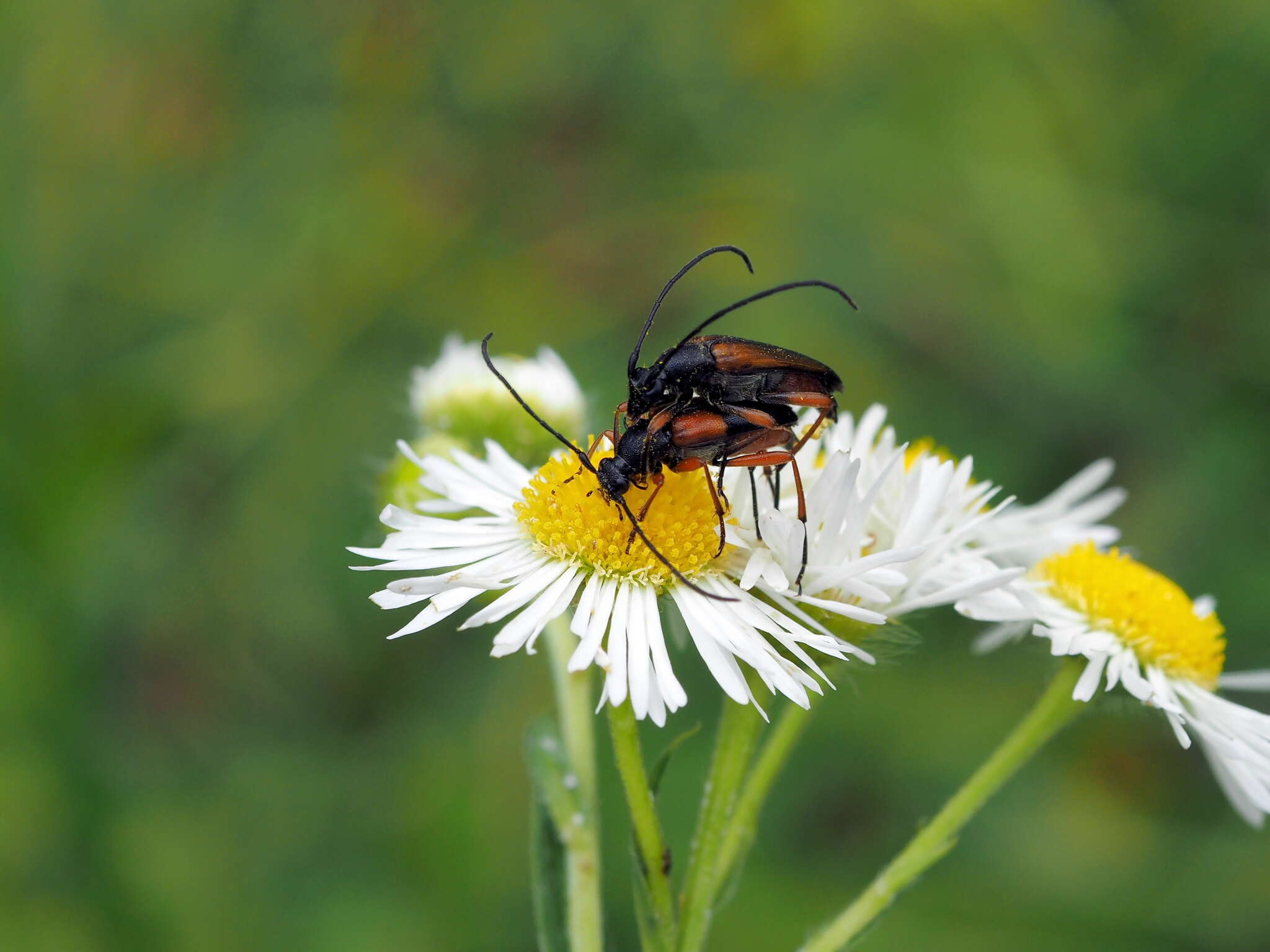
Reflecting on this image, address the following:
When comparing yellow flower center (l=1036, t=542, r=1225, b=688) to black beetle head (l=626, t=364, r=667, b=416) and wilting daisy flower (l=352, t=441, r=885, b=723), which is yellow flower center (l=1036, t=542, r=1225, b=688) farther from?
black beetle head (l=626, t=364, r=667, b=416)

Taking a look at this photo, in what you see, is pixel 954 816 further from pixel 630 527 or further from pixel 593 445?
pixel 593 445

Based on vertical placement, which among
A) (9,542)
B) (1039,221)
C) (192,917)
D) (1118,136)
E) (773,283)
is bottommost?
(192,917)

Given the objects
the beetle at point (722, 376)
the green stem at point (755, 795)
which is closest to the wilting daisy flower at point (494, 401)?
the beetle at point (722, 376)

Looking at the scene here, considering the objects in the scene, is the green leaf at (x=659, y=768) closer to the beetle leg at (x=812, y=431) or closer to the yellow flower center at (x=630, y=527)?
the yellow flower center at (x=630, y=527)

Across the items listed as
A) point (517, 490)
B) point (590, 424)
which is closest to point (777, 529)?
point (517, 490)

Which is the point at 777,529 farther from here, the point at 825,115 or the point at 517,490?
the point at 825,115
